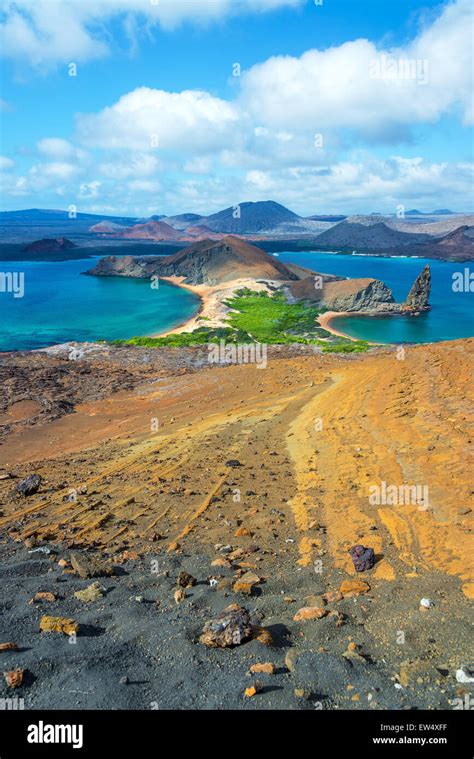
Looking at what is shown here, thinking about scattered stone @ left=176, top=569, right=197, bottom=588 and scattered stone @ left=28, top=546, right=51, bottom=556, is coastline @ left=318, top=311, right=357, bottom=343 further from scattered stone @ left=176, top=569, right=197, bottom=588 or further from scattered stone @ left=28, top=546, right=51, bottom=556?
scattered stone @ left=176, top=569, right=197, bottom=588

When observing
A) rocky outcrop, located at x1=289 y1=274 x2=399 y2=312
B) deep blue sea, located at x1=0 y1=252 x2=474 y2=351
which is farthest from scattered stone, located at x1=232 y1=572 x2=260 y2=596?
rocky outcrop, located at x1=289 y1=274 x2=399 y2=312

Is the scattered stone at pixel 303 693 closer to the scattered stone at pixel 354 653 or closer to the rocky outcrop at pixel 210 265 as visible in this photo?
the scattered stone at pixel 354 653

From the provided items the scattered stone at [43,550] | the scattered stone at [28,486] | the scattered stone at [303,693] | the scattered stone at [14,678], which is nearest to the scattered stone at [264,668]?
the scattered stone at [303,693]

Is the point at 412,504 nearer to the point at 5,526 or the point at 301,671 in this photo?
the point at 301,671

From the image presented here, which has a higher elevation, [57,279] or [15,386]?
[57,279]

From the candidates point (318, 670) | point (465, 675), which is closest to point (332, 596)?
point (318, 670)

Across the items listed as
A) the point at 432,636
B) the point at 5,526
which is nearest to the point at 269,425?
the point at 5,526
